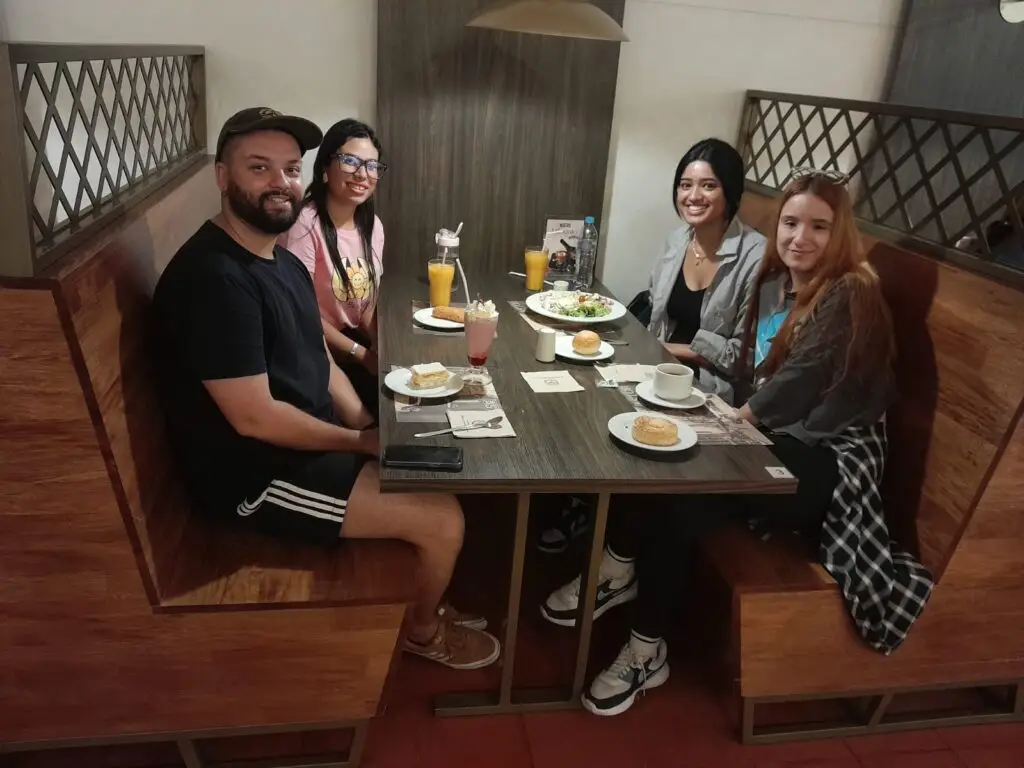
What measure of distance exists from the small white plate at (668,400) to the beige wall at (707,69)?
54.8 inches

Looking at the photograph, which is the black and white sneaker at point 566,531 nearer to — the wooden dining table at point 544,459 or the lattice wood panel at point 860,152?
the wooden dining table at point 544,459

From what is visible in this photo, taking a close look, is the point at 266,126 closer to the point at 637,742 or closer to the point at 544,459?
the point at 544,459

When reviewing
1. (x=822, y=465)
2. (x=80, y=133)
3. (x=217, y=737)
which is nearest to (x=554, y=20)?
(x=822, y=465)

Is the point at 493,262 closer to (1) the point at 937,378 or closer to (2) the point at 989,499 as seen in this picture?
(1) the point at 937,378

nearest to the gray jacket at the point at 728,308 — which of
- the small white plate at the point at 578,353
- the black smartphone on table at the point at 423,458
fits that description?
the small white plate at the point at 578,353

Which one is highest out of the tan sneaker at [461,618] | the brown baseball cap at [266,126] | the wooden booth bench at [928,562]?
the brown baseball cap at [266,126]

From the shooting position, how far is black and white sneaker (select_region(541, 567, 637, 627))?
2.07 m

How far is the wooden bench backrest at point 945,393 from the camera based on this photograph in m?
1.60

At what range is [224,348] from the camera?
1.49m

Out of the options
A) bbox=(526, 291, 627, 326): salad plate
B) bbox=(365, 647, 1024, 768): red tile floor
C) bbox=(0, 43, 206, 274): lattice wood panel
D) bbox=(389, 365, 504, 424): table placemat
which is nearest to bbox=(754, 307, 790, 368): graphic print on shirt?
bbox=(526, 291, 627, 326): salad plate

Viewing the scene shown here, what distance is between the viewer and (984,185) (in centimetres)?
285

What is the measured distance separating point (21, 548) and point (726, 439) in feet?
4.45

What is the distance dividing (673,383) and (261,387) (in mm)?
889

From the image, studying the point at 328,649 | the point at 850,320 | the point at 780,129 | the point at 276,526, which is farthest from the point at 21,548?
the point at 780,129
